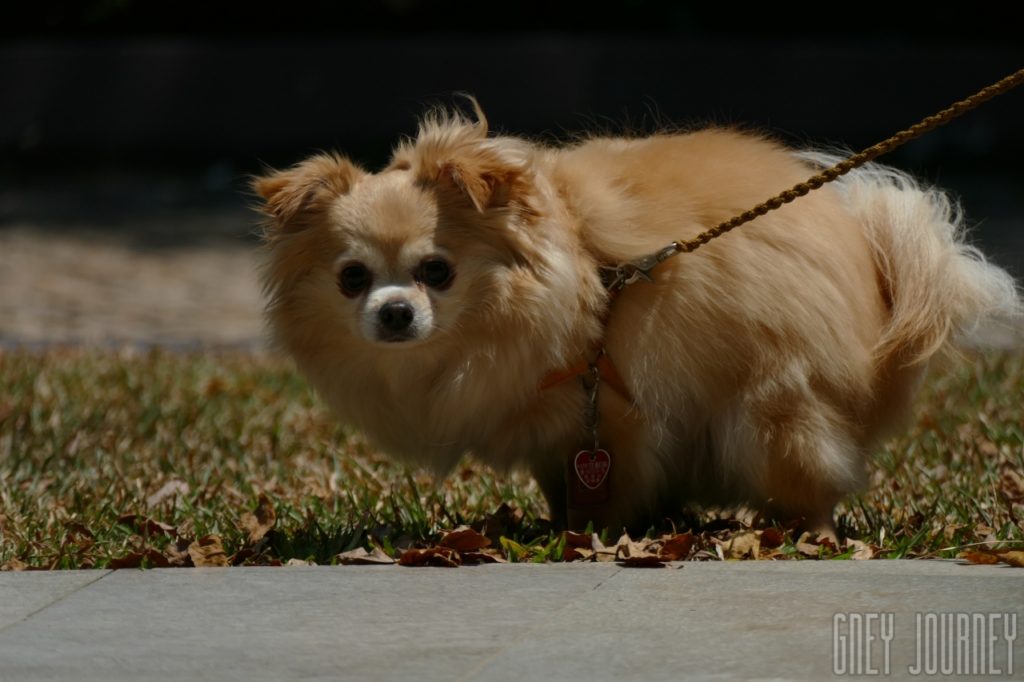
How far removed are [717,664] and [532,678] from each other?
35 centimetres

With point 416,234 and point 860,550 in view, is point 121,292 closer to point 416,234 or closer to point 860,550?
point 416,234

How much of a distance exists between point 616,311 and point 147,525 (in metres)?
1.48

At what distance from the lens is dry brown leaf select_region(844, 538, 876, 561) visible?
379 cm

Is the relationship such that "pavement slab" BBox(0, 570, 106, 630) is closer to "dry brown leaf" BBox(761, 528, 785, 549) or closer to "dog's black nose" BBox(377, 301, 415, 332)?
"dog's black nose" BBox(377, 301, 415, 332)

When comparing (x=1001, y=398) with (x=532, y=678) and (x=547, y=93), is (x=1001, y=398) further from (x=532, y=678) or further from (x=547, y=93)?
(x=547, y=93)

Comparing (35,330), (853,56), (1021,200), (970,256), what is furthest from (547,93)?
(970,256)

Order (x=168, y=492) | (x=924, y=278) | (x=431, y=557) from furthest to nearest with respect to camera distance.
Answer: (x=168, y=492) < (x=924, y=278) < (x=431, y=557)

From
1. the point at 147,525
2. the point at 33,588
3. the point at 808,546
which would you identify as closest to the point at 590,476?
the point at 808,546

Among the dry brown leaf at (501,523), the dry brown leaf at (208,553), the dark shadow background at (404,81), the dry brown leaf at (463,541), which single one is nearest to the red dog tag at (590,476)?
the dry brown leaf at (501,523)

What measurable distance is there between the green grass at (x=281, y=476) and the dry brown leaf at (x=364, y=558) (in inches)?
3.4

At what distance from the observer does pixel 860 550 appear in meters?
3.83

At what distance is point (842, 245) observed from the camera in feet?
13.5

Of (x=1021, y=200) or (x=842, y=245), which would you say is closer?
(x=842, y=245)

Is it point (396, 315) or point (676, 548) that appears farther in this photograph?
point (396, 315)
